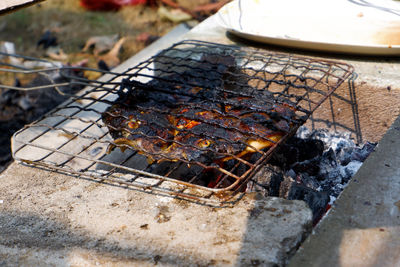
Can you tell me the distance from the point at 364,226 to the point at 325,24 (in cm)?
195

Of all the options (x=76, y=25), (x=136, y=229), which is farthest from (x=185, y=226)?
(x=76, y=25)

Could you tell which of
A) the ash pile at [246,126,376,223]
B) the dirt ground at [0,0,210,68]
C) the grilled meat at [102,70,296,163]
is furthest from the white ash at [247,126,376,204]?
the dirt ground at [0,0,210,68]

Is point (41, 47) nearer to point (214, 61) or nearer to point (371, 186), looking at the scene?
point (214, 61)

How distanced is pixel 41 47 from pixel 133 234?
19.0ft

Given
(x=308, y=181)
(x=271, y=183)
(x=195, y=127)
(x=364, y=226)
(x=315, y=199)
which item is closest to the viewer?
(x=364, y=226)

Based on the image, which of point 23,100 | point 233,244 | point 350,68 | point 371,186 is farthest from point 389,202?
point 23,100

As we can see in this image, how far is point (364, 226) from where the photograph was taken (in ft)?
5.42

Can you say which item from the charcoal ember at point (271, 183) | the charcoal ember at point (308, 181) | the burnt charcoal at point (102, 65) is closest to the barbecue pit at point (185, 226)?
the charcoal ember at point (271, 183)

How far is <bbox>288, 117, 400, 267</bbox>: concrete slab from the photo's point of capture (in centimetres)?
153

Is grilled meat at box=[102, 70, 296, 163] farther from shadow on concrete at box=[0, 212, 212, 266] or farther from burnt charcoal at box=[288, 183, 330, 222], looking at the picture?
shadow on concrete at box=[0, 212, 212, 266]

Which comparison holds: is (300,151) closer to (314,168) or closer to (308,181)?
(314,168)

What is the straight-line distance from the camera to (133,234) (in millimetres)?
1805

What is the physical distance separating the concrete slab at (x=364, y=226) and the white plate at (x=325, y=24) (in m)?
1.31

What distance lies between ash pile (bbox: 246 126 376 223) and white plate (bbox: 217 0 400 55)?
26.7 inches
